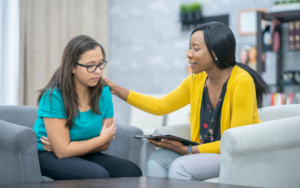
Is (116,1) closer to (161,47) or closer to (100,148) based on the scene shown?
(161,47)

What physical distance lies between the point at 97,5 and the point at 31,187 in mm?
3395

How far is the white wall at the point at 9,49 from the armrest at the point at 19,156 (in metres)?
1.97

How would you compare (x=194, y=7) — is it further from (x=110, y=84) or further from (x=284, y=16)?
(x=110, y=84)

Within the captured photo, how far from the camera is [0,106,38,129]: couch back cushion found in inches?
69.9

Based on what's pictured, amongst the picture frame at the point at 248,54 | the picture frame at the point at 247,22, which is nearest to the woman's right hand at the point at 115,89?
the picture frame at the point at 248,54

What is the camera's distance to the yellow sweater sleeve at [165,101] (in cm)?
179

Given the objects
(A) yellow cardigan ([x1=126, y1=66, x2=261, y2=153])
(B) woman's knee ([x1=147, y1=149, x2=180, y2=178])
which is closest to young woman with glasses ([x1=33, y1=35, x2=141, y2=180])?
(B) woman's knee ([x1=147, y1=149, x2=180, y2=178])

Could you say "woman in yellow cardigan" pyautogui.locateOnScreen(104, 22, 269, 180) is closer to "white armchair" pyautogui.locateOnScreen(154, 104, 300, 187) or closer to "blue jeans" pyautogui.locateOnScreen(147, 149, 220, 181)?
"blue jeans" pyautogui.locateOnScreen(147, 149, 220, 181)

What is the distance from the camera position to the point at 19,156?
4.38 ft

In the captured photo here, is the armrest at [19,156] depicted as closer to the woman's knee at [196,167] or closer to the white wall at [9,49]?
the woman's knee at [196,167]

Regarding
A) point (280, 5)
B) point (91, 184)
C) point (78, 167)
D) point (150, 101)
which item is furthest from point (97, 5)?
point (91, 184)

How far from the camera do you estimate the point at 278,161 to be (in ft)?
4.46

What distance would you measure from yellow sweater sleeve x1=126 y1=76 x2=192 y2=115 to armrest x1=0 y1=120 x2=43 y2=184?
2.17ft

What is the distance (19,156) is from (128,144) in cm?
60
